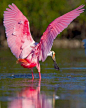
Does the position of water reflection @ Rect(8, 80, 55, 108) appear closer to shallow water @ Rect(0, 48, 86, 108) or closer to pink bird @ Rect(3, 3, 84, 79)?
shallow water @ Rect(0, 48, 86, 108)

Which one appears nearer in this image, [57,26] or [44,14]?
[57,26]

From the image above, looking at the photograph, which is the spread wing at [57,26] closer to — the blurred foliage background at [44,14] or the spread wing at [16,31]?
the spread wing at [16,31]

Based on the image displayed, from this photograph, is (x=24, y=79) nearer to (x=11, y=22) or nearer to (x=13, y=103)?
(x=11, y=22)

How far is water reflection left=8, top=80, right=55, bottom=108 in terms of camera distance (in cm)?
696

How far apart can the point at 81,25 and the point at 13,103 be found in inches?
1407

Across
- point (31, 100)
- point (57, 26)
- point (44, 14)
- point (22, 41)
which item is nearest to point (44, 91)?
point (31, 100)

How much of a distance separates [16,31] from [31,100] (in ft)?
12.1

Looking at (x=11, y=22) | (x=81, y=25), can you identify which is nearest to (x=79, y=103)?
(x=11, y=22)

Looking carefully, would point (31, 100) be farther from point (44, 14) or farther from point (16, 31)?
point (44, 14)

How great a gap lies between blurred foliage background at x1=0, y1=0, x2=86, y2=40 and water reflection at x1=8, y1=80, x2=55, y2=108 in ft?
101

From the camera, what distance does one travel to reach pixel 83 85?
9.12 meters

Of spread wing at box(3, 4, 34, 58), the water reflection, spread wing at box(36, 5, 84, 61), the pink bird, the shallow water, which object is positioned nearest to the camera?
the water reflection

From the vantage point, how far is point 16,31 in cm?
1081

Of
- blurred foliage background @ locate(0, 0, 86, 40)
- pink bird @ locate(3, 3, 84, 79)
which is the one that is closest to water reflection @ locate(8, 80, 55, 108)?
pink bird @ locate(3, 3, 84, 79)
